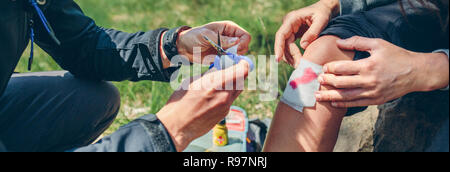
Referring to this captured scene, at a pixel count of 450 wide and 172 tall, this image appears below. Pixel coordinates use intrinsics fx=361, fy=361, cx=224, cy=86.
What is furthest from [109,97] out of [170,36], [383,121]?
[383,121]

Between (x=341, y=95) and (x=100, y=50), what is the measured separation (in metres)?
1.01

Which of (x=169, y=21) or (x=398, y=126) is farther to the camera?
(x=169, y=21)

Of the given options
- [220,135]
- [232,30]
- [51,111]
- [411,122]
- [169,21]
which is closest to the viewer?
[51,111]

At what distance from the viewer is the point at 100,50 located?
1.55 m

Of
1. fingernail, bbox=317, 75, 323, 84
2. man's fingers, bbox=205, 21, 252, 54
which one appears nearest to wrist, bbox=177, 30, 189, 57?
man's fingers, bbox=205, 21, 252, 54

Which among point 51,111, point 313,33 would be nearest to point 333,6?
point 313,33

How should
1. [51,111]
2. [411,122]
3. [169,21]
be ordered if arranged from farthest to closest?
1. [169,21]
2. [411,122]
3. [51,111]

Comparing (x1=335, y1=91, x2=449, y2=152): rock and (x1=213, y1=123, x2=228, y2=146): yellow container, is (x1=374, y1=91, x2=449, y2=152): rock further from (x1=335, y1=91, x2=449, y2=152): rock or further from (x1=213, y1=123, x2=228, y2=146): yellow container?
(x1=213, y1=123, x2=228, y2=146): yellow container

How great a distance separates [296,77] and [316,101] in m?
0.12

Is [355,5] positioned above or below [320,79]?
above

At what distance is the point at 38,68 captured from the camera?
9.93 feet

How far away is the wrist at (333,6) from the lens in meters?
1.66

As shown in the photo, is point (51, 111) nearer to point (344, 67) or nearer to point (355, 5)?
point (344, 67)
